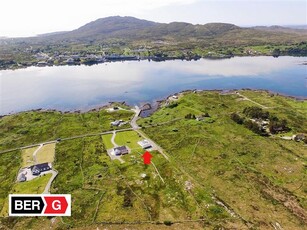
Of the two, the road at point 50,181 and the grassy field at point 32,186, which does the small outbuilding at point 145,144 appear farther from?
the grassy field at point 32,186

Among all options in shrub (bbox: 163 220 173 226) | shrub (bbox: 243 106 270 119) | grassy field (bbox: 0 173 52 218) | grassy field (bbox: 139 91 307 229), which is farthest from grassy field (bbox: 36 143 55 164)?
shrub (bbox: 243 106 270 119)

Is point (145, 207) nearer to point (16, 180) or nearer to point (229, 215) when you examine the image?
point (229, 215)

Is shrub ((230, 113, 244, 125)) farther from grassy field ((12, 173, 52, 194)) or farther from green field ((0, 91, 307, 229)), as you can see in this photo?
grassy field ((12, 173, 52, 194))

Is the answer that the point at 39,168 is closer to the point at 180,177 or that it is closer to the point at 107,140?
the point at 107,140

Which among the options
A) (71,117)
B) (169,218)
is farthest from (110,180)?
(71,117)

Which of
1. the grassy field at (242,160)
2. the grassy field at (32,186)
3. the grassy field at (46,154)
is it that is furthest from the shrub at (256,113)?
the grassy field at (32,186)
